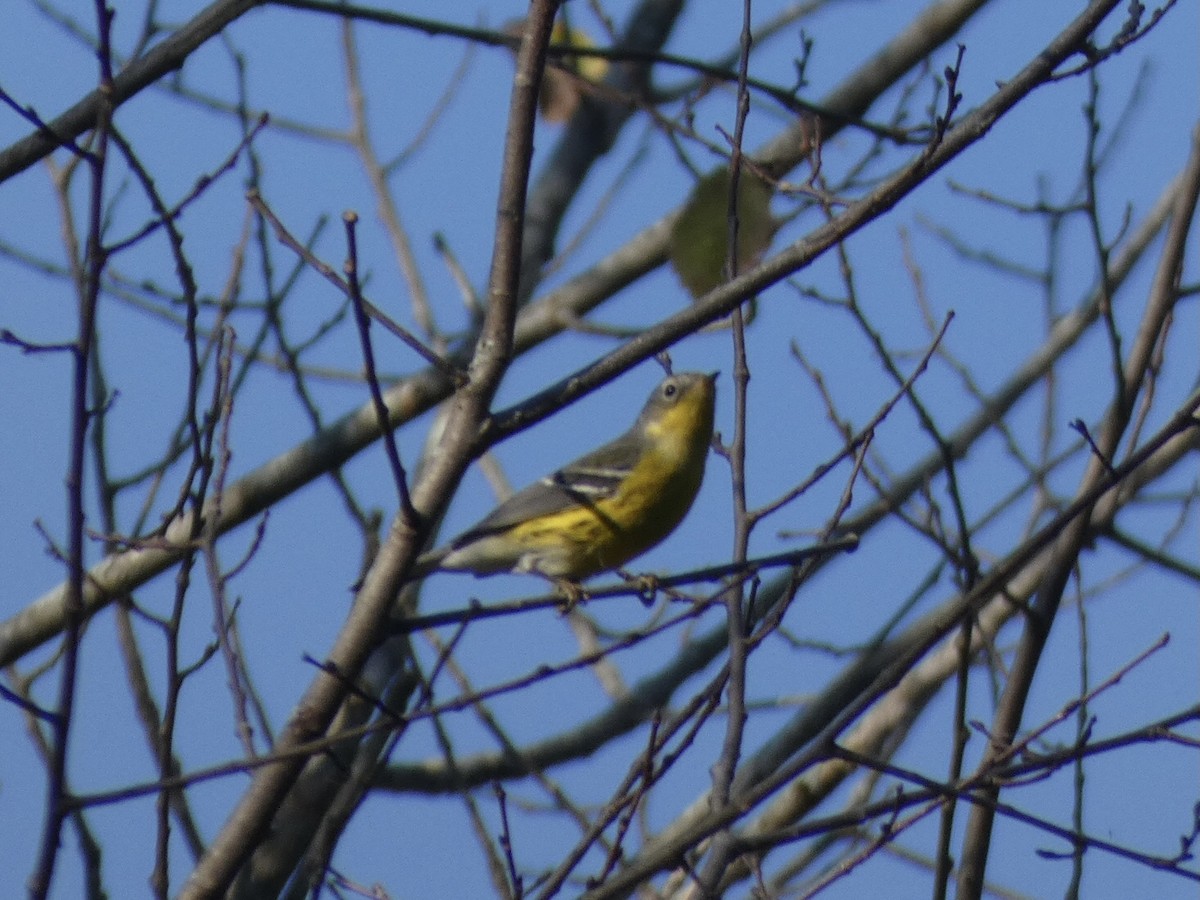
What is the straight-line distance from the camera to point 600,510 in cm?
539

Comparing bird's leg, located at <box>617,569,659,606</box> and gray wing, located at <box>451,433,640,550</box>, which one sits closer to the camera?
bird's leg, located at <box>617,569,659,606</box>

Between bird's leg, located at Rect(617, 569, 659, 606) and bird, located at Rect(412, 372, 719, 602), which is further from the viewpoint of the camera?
bird, located at Rect(412, 372, 719, 602)

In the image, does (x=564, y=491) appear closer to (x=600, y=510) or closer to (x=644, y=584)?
(x=600, y=510)

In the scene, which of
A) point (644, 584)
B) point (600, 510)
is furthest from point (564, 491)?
point (644, 584)

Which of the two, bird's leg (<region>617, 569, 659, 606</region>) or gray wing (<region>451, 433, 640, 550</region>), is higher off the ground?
gray wing (<region>451, 433, 640, 550</region>)

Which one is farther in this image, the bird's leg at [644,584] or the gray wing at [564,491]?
the gray wing at [564,491]

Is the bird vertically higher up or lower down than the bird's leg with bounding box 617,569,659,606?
A: higher up

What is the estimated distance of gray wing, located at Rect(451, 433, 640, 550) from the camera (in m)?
5.44

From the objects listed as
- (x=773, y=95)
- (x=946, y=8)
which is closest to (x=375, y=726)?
(x=773, y=95)

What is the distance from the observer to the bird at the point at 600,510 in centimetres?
546

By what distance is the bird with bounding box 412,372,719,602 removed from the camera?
5465 millimetres

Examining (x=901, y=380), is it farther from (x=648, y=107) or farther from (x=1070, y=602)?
(x=1070, y=602)

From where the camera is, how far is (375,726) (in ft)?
8.55

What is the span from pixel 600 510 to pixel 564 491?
188 mm
